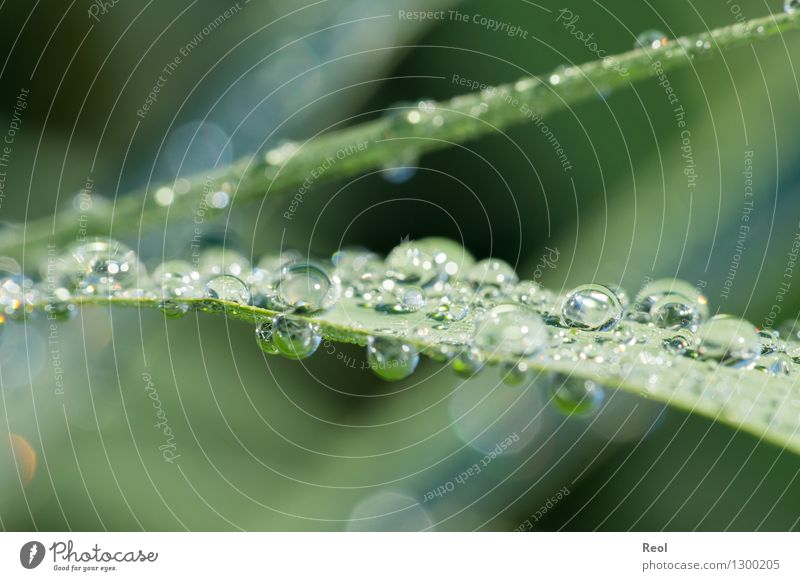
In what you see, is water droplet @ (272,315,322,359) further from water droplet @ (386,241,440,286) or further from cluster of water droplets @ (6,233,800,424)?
water droplet @ (386,241,440,286)

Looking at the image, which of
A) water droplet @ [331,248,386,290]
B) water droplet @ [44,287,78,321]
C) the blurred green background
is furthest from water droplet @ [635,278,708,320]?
water droplet @ [44,287,78,321]

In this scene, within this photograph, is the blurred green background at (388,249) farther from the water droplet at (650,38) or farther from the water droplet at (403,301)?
the water droplet at (403,301)

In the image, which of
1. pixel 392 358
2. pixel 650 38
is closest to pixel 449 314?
pixel 392 358

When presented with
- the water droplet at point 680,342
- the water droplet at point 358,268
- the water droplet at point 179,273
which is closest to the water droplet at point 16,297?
the water droplet at point 179,273

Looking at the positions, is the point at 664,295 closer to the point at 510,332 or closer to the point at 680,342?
the point at 680,342
